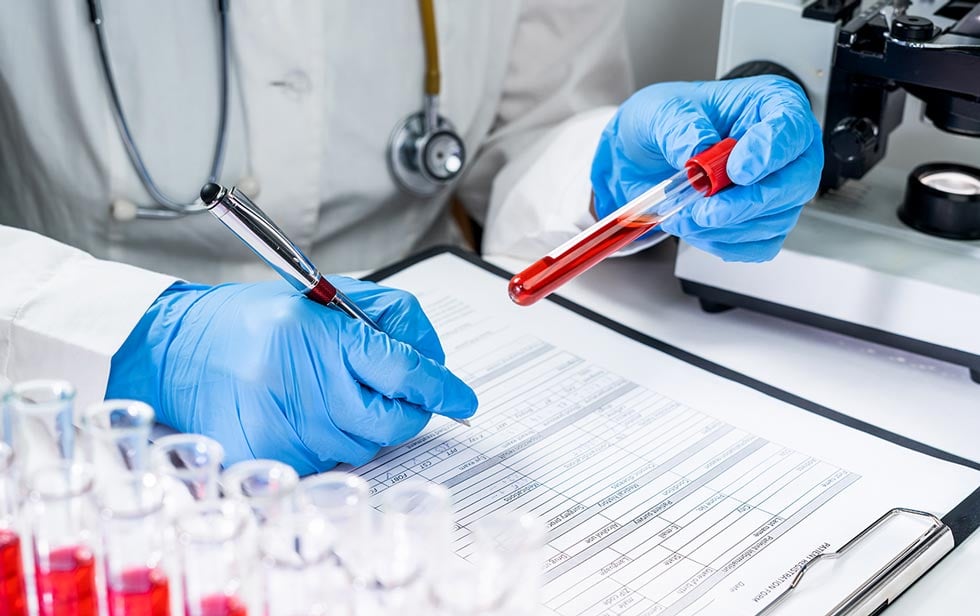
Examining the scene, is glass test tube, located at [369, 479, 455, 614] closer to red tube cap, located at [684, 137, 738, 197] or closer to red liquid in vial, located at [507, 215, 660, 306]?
red liquid in vial, located at [507, 215, 660, 306]

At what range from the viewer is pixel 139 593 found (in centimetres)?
50

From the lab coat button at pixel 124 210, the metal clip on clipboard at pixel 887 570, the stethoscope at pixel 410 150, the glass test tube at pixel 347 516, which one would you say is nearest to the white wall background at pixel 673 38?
the stethoscope at pixel 410 150

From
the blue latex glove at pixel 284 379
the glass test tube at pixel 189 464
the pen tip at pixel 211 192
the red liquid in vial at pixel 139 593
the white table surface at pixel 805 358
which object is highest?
the pen tip at pixel 211 192

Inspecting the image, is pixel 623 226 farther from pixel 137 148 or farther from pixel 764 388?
pixel 137 148

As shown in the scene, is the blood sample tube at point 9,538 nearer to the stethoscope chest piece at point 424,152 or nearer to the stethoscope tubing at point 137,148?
the stethoscope tubing at point 137,148

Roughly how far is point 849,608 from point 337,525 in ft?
1.13

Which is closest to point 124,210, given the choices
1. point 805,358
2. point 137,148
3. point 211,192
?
point 137,148

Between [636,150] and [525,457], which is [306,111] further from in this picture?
[525,457]

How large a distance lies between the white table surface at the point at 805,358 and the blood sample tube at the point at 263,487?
0.50m

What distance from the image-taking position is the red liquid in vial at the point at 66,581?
513 mm

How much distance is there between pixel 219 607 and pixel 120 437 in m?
0.09

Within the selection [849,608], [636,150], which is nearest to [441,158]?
[636,150]

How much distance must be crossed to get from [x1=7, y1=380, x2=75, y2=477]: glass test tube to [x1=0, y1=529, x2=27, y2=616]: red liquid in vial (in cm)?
3

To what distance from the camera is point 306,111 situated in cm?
111
